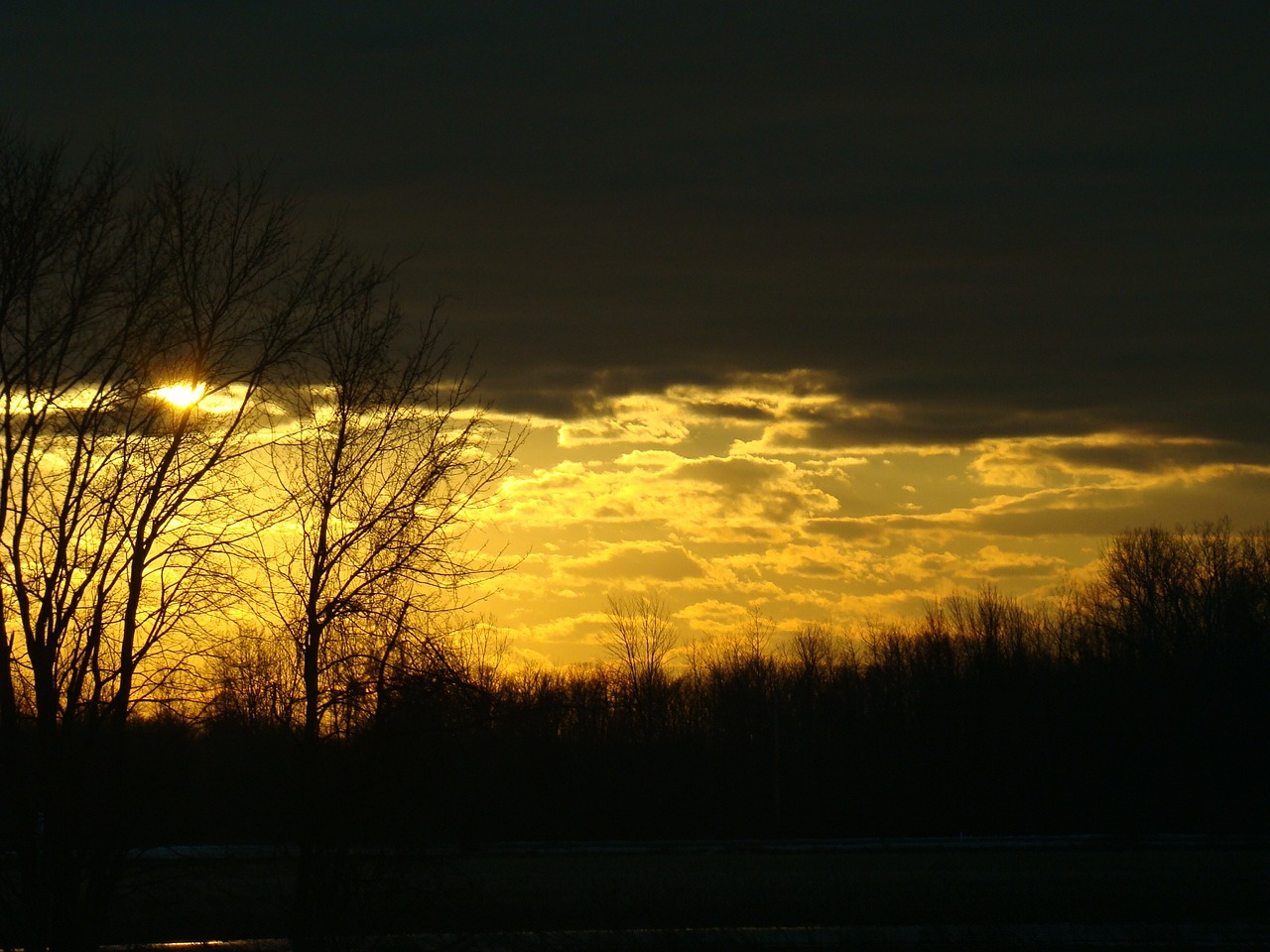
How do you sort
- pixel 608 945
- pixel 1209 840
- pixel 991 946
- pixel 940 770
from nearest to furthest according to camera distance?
pixel 991 946 → pixel 608 945 → pixel 1209 840 → pixel 940 770

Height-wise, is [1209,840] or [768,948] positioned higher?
[768,948]

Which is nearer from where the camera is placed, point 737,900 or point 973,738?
point 737,900

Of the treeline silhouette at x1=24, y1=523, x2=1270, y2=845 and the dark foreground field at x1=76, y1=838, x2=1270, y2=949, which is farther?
the treeline silhouette at x1=24, y1=523, x2=1270, y2=845

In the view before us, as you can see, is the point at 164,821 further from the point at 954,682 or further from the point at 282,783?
the point at 954,682

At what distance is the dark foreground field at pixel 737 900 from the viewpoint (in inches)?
519

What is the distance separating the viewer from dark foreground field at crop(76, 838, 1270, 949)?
1317 cm

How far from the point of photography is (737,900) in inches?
890

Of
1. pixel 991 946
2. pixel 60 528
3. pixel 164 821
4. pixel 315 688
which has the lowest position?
pixel 991 946

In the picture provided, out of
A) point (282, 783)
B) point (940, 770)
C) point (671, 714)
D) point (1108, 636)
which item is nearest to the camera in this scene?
point (282, 783)

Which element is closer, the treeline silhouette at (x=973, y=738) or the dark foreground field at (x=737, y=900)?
the dark foreground field at (x=737, y=900)

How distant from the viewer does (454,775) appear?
1377 cm

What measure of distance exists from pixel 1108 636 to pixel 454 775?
6133 centimetres

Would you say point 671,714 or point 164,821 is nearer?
point 164,821

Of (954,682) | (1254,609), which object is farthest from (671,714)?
(1254,609)
